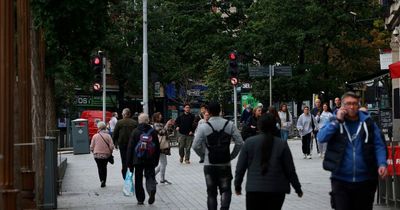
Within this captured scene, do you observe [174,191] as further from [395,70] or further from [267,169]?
[267,169]

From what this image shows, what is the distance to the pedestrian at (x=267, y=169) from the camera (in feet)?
24.9

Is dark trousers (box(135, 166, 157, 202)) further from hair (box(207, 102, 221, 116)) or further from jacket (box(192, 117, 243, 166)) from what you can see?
hair (box(207, 102, 221, 116))

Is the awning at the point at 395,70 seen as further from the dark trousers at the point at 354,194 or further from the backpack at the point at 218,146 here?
the dark trousers at the point at 354,194

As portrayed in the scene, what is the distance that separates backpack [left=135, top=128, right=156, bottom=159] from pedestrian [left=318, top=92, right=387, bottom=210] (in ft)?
20.6

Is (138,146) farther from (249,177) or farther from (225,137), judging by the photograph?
(249,177)

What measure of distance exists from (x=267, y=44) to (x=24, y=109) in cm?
2972

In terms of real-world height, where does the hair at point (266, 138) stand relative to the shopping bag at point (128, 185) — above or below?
above

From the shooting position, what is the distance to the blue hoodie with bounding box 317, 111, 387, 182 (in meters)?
7.21

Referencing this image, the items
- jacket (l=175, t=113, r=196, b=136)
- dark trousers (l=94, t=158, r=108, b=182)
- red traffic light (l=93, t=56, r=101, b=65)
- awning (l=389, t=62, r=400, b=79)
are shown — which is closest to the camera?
Answer: awning (l=389, t=62, r=400, b=79)

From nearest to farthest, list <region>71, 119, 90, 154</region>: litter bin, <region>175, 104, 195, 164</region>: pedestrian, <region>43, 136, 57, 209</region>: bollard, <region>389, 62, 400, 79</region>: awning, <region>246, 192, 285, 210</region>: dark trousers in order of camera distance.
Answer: <region>246, 192, 285, 210</region>: dark trousers, <region>43, 136, 57, 209</region>: bollard, <region>389, 62, 400, 79</region>: awning, <region>175, 104, 195, 164</region>: pedestrian, <region>71, 119, 90, 154</region>: litter bin

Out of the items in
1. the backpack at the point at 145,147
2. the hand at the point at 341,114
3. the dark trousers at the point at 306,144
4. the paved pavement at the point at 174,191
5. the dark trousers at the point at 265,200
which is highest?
the hand at the point at 341,114

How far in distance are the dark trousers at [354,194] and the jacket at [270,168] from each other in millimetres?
536

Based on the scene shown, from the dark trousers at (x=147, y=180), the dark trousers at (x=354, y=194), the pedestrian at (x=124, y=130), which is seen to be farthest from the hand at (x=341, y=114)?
the pedestrian at (x=124, y=130)

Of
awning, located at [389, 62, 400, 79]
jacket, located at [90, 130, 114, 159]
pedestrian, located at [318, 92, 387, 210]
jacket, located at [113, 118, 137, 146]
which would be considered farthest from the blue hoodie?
jacket, located at [90, 130, 114, 159]
